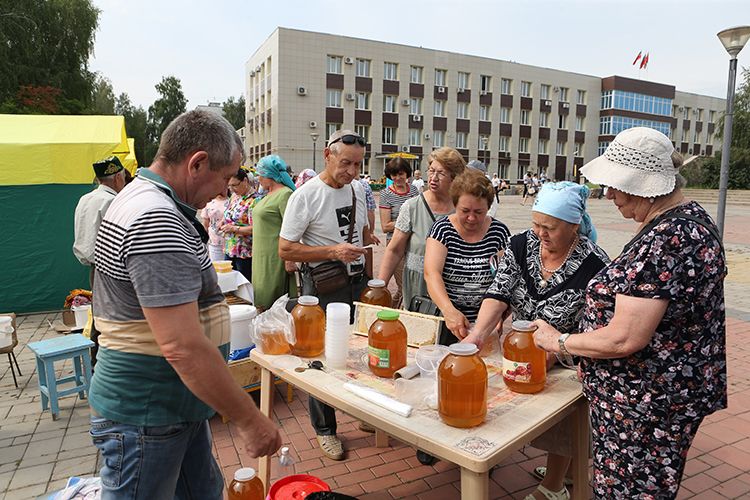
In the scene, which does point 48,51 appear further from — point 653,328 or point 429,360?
point 653,328

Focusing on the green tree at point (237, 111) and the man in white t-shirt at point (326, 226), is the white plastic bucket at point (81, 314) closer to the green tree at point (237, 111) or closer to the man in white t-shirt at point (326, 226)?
the man in white t-shirt at point (326, 226)

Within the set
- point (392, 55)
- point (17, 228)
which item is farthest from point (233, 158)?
point (392, 55)

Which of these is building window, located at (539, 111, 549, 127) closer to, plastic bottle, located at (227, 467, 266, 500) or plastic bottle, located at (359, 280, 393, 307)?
A: plastic bottle, located at (359, 280, 393, 307)

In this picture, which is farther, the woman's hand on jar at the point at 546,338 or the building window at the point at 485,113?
the building window at the point at 485,113

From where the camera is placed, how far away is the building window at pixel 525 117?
43906 millimetres

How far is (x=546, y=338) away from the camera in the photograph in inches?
70.2

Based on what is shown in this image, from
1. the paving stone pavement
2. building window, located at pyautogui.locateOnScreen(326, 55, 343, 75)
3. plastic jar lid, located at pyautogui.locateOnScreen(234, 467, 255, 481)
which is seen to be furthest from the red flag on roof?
plastic jar lid, located at pyautogui.locateOnScreen(234, 467, 255, 481)

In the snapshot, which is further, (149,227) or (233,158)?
(233,158)

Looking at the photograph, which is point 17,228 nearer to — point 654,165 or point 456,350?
point 456,350

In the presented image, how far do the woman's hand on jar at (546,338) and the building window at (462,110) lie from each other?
4143cm

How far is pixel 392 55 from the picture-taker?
38125mm

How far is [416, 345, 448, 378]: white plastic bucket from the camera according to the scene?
1.87 m

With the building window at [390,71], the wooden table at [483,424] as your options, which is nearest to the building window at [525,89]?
the building window at [390,71]

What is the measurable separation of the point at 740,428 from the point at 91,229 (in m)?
5.27
